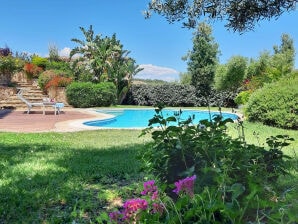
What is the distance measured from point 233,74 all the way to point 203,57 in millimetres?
8407

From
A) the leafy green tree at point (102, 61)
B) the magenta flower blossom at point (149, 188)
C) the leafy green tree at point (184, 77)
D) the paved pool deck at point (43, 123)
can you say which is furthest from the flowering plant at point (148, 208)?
the leafy green tree at point (184, 77)

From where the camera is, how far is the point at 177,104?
27.8 meters

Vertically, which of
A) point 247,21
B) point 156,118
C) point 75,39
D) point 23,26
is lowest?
point 156,118

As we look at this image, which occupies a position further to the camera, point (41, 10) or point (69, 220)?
point (41, 10)

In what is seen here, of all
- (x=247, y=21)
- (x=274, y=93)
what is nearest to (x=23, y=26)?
(x=274, y=93)

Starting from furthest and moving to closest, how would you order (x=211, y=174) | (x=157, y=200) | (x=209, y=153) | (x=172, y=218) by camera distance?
(x=209, y=153) < (x=211, y=174) < (x=157, y=200) < (x=172, y=218)

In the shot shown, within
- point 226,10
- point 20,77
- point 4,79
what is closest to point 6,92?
point 4,79

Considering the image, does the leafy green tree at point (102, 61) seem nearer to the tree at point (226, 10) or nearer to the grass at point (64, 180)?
the grass at point (64, 180)

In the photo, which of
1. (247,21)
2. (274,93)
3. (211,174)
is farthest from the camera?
(274,93)

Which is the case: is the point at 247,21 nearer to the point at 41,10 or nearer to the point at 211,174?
the point at 211,174

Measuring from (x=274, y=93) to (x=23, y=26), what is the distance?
90.5 feet

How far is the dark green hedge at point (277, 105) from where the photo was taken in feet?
37.9

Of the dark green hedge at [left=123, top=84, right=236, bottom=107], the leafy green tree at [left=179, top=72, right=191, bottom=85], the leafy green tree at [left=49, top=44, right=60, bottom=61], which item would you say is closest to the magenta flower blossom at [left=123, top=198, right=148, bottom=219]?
the dark green hedge at [left=123, top=84, right=236, bottom=107]

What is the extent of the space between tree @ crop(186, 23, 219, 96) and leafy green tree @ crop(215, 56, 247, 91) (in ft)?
18.8
